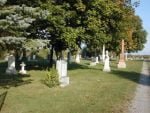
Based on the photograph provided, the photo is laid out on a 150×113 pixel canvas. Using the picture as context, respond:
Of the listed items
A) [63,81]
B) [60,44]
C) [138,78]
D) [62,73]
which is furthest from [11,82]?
[60,44]

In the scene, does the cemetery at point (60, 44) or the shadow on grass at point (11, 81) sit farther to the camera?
the shadow on grass at point (11, 81)

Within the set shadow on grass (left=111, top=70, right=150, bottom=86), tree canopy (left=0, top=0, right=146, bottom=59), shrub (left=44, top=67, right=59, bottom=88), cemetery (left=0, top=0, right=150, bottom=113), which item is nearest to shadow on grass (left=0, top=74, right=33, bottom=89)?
cemetery (left=0, top=0, right=150, bottom=113)

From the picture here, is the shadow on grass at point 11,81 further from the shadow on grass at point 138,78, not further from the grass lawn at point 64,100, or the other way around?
the shadow on grass at point 138,78

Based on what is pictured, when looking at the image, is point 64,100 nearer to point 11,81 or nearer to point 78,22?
point 11,81

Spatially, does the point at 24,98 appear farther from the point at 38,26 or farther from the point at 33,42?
the point at 38,26

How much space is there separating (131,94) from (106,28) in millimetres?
18049

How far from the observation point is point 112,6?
118 ft

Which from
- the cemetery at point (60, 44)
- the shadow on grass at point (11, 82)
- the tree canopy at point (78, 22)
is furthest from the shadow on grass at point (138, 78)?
the shadow on grass at point (11, 82)

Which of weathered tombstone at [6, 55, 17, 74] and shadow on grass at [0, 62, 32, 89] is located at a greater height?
weathered tombstone at [6, 55, 17, 74]

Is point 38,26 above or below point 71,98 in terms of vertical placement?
above

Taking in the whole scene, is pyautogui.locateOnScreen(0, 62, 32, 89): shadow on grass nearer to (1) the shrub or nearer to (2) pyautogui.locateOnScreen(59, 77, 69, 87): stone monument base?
(1) the shrub

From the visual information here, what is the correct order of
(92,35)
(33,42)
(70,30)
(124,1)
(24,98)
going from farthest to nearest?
(124,1) → (92,35) → (70,30) → (24,98) → (33,42)

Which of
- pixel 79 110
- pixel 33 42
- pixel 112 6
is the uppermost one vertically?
pixel 112 6

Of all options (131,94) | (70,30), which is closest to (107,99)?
(131,94)
